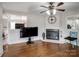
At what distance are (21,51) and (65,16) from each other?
2.75 ft

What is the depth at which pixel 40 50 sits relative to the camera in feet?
5.10

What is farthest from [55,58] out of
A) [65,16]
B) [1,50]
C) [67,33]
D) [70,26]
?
[1,50]

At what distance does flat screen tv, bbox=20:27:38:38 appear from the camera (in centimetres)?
153

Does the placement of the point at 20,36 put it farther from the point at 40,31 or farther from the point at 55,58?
the point at 55,58

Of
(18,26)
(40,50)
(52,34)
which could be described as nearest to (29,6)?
(18,26)

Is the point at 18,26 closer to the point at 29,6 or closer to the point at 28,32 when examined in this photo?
the point at 28,32

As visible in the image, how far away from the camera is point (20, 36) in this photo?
1.53 m

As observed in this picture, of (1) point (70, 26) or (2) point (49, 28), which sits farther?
(2) point (49, 28)

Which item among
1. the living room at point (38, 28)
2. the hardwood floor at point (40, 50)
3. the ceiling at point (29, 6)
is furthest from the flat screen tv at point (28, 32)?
the ceiling at point (29, 6)

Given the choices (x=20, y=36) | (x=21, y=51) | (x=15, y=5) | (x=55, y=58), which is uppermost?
(x=15, y=5)

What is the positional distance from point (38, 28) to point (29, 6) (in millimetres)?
357

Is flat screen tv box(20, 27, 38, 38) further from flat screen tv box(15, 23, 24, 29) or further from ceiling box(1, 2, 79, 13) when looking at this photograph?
ceiling box(1, 2, 79, 13)

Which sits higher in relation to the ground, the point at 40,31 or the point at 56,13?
the point at 56,13

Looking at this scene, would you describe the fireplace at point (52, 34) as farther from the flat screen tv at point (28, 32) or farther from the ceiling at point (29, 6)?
the ceiling at point (29, 6)
